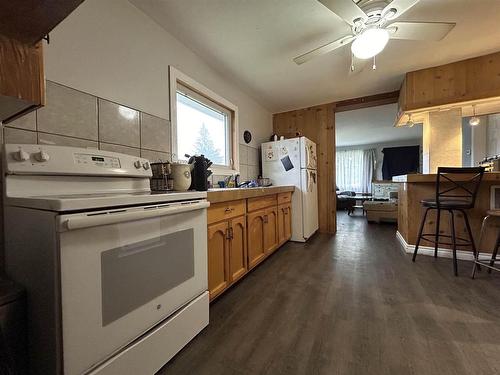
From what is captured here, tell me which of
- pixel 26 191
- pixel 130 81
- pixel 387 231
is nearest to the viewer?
pixel 26 191

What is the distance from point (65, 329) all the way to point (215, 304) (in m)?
1.06

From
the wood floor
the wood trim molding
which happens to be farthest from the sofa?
the wood floor

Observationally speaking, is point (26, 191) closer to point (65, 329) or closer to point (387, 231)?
point (65, 329)

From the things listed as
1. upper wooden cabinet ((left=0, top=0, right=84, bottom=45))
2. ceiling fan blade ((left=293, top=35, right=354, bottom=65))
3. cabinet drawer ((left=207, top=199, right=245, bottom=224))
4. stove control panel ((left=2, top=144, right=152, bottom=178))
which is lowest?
cabinet drawer ((left=207, top=199, right=245, bottom=224))

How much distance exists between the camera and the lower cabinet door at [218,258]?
58.4 inches

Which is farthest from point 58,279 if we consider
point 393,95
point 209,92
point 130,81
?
point 393,95

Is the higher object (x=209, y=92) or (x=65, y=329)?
(x=209, y=92)

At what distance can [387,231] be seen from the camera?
3.82m

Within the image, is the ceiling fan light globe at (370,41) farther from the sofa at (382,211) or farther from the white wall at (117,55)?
the sofa at (382,211)

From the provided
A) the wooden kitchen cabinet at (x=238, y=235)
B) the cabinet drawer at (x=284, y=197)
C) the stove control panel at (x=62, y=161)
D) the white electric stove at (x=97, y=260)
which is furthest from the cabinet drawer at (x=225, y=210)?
the cabinet drawer at (x=284, y=197)

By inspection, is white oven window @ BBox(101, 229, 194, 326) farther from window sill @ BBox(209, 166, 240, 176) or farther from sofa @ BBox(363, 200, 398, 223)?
sofa @ BBox(363, 200, 398, 223)

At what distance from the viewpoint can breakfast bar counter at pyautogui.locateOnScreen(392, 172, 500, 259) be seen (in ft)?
7.65

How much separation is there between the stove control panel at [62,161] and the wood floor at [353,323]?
1022 millimetres

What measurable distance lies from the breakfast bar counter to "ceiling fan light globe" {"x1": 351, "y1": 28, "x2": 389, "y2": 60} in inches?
63.4
